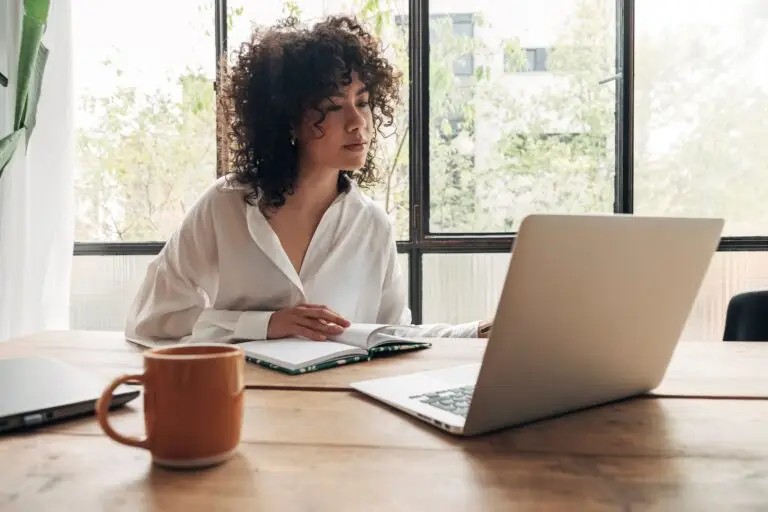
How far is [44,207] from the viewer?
101 inches

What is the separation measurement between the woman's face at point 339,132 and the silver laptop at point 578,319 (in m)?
0.81

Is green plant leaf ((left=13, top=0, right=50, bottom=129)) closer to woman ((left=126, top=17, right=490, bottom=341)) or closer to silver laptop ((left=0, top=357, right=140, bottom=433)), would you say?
woman ((left=126, top=17, right=490, bottom=341))

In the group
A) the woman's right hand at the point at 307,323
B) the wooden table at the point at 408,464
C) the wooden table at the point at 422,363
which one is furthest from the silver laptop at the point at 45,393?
the woman's right hand at the point at 307,323

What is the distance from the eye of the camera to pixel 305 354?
3.49 feet

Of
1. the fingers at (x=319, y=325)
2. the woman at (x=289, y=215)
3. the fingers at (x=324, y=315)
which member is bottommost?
the fingers at (x=319, y=325)

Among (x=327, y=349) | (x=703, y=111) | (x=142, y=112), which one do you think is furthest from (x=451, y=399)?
(x=142, y=112)

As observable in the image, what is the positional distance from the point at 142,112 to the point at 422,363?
2.12 meters

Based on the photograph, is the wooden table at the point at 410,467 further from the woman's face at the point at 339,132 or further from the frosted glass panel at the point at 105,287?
the frosted glass panel at the point at 105,287

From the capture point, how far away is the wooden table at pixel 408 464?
0.54m

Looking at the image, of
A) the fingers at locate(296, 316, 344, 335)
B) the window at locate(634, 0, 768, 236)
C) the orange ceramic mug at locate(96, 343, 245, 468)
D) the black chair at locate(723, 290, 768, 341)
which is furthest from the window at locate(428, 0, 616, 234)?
the orange ceramic mug at locate(96, 343, 245, 468)

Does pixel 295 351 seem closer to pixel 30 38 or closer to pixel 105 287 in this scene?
pixel 30 38

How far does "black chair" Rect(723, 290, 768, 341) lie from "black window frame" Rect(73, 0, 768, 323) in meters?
0.99

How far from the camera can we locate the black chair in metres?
1.56

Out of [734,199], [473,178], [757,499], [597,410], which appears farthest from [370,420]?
[734,199]
